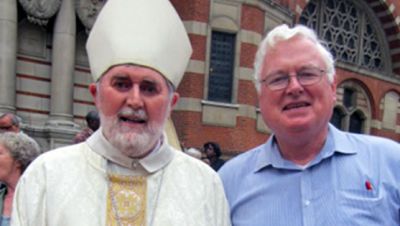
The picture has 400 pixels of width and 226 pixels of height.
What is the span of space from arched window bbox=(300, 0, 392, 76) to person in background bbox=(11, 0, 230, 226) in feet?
49.0

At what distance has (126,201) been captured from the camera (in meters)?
2.44

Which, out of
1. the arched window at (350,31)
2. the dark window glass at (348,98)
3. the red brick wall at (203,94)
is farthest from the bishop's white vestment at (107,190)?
the dark window glass at (348,98)

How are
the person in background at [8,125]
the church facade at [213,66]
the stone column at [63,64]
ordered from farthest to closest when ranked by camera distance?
1. the stone column at [63,64]
2. the church facade at [213,66]
3. the person in background at [8,125]

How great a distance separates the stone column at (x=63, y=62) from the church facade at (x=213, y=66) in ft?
0.06

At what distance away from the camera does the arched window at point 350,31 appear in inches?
691

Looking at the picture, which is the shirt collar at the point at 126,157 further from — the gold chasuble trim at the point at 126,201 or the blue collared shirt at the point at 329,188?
the blue collared shirt at the point at 329,188

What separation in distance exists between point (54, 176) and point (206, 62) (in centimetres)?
992

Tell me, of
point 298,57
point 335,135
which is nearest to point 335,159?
point 335,135

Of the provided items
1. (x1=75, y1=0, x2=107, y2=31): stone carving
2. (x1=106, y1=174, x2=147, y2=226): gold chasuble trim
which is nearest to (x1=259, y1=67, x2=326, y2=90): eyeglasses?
(x1=106, y1=174, x2=147, y2=226): gold chasuble trim

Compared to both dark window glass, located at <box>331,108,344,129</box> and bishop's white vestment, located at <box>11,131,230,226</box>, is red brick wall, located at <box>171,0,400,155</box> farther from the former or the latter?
bishop's white vestment, located at <box>11,131,230,226</box>

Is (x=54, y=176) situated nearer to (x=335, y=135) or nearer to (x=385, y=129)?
(x=335, y=135)

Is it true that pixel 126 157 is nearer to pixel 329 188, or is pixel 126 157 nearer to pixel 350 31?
pixel 329 188

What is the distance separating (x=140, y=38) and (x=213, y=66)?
9.73 metres

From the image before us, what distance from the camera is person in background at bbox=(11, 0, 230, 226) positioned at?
2314mm
